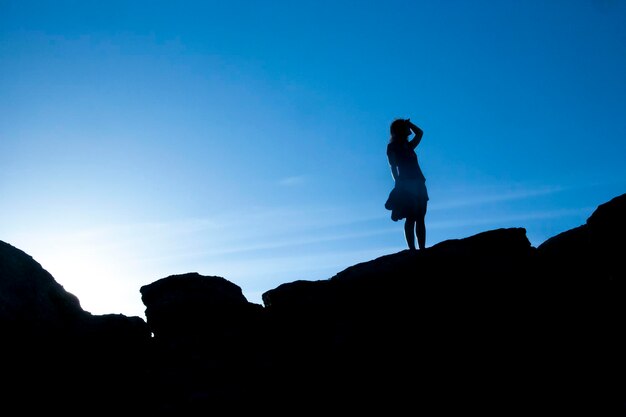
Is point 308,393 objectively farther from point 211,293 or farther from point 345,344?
point 211,293

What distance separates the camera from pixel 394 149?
11203mm

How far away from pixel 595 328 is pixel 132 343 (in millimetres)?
10036

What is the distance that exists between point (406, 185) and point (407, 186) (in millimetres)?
38

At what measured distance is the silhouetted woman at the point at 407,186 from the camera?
10.8 metres

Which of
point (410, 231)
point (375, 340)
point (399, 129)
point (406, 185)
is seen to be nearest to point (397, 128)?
point (399, 129)

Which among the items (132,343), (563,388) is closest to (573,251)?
(563,388)

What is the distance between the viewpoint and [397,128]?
11.4m

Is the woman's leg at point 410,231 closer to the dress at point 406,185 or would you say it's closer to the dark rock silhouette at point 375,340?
the dress at point 406,185

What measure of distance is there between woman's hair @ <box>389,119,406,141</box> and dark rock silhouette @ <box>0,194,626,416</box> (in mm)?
3151

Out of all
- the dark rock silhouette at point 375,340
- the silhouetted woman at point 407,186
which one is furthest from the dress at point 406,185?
the dark rock silhouette at point 375,340

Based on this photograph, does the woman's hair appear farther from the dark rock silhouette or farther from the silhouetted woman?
the dark rock silhouette

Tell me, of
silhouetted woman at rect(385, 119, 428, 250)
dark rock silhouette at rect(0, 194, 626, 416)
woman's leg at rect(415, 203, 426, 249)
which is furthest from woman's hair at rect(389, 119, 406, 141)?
dark rock silhouette at rect(0, 194, 626, 416)

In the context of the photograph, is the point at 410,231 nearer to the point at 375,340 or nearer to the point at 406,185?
the point at 406,185

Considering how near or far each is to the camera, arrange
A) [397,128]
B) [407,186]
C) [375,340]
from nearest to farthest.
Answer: [375,340], [407,186], [397,128]
